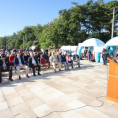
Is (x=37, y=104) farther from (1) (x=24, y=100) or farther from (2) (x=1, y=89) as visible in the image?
(2) (x=1, y=89)

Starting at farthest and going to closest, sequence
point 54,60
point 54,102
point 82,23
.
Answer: point 82,23 < point 54,60 < point 54,102

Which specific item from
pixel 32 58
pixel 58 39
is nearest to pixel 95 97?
pixel 32 58

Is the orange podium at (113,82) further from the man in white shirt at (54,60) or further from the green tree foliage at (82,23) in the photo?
the green tree foliage at (82,23)

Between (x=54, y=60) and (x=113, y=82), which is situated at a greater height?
(x=54, y=60)

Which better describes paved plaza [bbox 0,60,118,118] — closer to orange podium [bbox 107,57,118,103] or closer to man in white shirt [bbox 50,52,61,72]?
orange podium [bbox 107,57,118,103]

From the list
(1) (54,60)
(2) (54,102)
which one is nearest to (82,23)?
(1) (54,60)

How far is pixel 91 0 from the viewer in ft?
84.4

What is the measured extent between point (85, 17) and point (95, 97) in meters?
25.3

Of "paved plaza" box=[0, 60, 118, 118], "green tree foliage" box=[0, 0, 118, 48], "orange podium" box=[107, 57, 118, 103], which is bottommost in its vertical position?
"paved plaza" box=[0, 60, 118, 118]

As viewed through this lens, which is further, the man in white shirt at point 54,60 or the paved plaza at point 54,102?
the man in white shirt at point 54,60

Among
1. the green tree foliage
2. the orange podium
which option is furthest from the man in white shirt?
the green tree foliage

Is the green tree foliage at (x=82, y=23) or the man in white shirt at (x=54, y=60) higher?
the green tree foliage at (x=82, y=23)

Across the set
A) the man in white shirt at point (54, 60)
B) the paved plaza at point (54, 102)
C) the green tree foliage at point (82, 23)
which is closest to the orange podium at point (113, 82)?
the paved plaza at point (54, 102)

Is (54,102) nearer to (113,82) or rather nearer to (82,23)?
(113,82)
